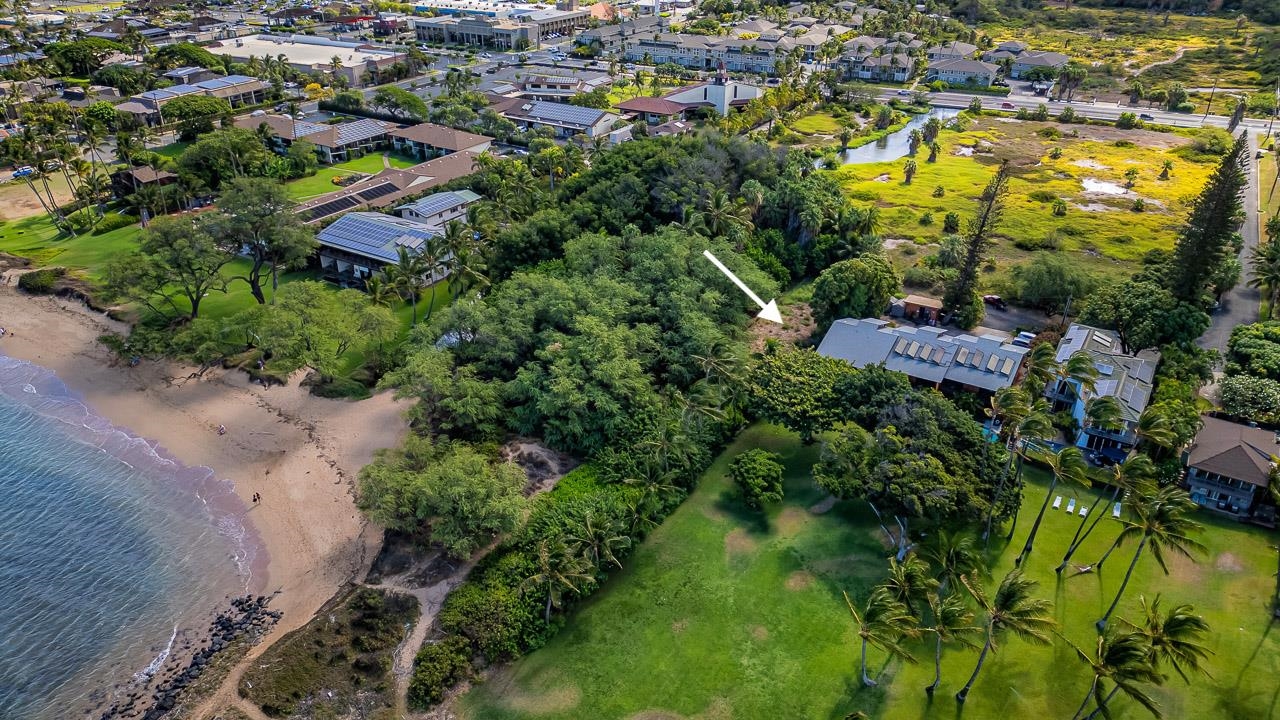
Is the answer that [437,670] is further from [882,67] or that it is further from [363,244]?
[882,67]

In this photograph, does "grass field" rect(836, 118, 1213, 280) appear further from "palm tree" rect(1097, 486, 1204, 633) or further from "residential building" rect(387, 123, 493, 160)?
"residential building" rect(387, 123, 493, 160)

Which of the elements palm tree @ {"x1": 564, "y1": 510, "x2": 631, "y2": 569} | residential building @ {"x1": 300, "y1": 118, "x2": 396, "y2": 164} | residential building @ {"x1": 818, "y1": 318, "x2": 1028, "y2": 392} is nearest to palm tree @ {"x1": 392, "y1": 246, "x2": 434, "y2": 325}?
palm tree @ {"x1": 564, "y1": 510, "x2": 631, "y2": 569}

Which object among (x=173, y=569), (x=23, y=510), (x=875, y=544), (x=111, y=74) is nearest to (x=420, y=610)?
(x=173, y=569)

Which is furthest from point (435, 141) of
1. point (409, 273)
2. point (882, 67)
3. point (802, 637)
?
point (882, 67)

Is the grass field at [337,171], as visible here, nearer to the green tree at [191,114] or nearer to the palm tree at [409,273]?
the green tree at [191,114]

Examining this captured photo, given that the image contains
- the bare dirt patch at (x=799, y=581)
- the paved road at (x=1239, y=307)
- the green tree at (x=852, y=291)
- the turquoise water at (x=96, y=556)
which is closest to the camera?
the turquoise water at (x=96, y=556)

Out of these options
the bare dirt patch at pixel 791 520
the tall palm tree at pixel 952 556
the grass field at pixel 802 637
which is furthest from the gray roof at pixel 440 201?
the tall palm tree at pixel 952 556
